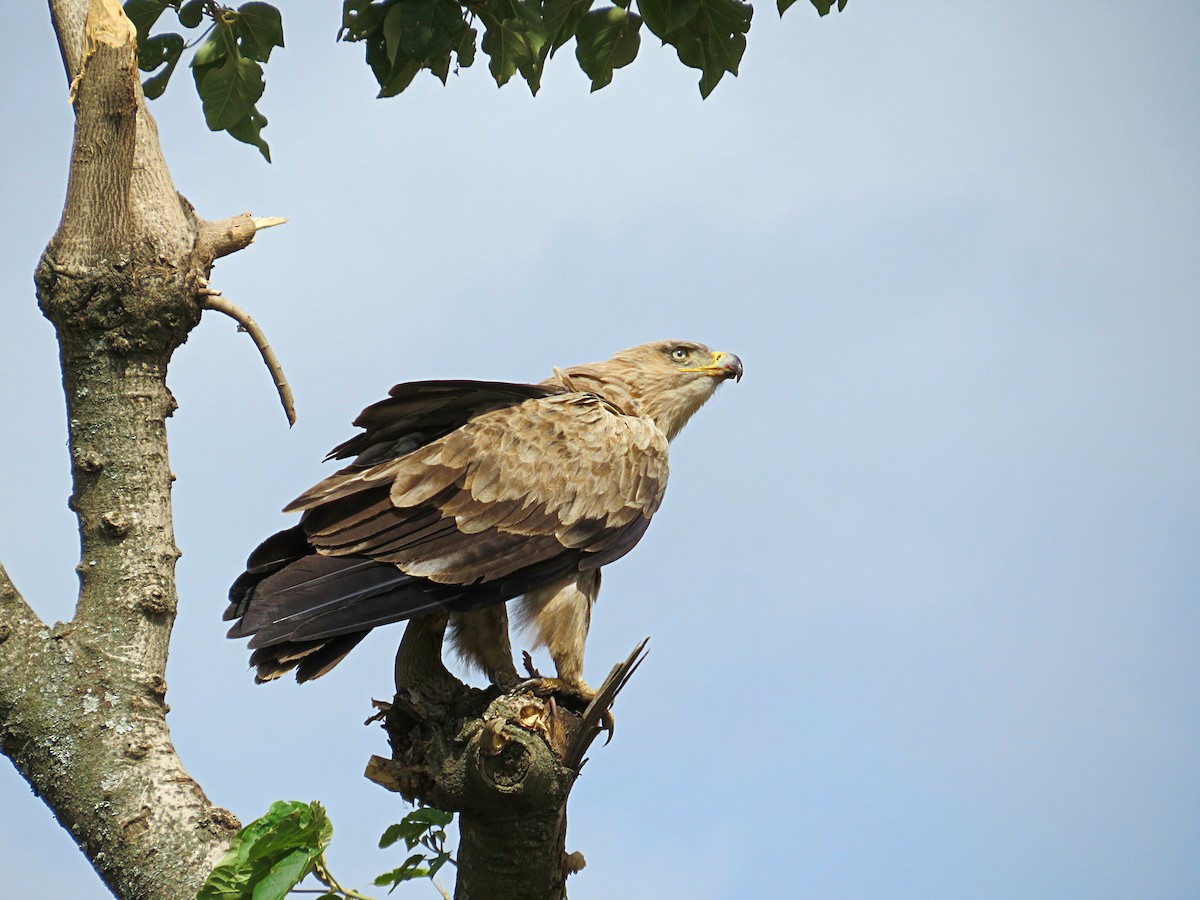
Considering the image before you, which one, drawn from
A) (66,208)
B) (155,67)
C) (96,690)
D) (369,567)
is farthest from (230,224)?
(96,690)

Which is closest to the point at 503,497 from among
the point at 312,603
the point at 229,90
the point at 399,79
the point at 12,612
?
the point at 312,603

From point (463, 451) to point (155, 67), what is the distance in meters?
2.27

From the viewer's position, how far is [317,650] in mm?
4094

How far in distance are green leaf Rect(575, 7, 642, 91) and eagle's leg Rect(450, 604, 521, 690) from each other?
2234 mm

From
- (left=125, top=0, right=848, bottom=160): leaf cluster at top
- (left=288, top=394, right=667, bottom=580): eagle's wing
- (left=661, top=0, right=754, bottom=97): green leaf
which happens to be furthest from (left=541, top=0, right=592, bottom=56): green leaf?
(left=288, top=394, right=667, bottom=580): eagle's wing

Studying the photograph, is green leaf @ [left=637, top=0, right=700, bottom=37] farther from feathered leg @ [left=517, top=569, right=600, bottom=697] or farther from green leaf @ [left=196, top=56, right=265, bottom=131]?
feathered leg @ [left=517, top=569, right=600, bottom=697]

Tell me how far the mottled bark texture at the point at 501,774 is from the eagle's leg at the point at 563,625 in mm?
548

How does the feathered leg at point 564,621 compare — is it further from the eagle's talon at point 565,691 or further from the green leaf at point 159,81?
the green leaf at point 159,81

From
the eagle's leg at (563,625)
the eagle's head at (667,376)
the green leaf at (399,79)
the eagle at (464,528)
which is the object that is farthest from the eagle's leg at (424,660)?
the green leaf at (399,79)

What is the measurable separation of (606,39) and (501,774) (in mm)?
2723

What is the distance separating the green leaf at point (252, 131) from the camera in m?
5.13

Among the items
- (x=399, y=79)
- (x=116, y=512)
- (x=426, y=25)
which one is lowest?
(x=116, y=512)

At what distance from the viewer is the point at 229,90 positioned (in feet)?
16.4

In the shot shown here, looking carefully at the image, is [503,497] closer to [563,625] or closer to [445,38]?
[563,625]
